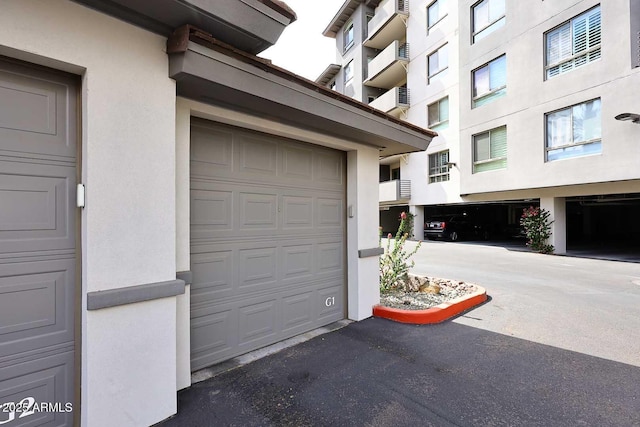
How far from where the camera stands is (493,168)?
44.9 ft

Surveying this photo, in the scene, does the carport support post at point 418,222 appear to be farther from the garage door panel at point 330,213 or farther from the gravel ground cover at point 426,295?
the garage door panel at point 330,213

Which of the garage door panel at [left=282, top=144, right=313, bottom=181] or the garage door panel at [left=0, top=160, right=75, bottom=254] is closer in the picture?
the garage door panel at [left=0, top=160, right=75, bottom=254]

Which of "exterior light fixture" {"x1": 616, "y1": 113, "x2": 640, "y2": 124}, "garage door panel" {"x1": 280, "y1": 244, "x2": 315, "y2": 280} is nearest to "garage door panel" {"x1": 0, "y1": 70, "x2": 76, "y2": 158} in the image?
"garage door panel" {"x1": 280, "y1": 244, "x2": 315, "y2": 280}

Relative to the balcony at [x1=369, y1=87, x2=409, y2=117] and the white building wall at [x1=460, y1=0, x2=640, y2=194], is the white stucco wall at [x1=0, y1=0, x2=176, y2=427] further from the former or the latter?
the balcony at [x1=369, y1=87, x2=409, y2=117]

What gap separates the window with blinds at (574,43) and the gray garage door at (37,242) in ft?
45.4

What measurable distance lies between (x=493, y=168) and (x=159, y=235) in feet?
46.8

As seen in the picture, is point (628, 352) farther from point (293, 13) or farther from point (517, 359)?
point (293, 13)

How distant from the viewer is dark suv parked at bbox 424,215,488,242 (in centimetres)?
1772

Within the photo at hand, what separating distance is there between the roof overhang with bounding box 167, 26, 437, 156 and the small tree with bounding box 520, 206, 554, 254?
11.0 m

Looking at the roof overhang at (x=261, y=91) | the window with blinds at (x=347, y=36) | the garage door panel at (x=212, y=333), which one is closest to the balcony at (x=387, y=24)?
the window with blinds at (x=347, y=36)

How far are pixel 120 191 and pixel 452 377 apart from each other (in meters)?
3.49

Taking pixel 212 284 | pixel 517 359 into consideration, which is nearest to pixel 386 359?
pixel 517 359

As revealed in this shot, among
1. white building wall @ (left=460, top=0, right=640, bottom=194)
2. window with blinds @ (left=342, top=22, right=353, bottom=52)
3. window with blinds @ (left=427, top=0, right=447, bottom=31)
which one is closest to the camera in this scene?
white building wall @ (left=460, top=0, right=640, bottom=194)

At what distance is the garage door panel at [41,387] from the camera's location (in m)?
2.16
